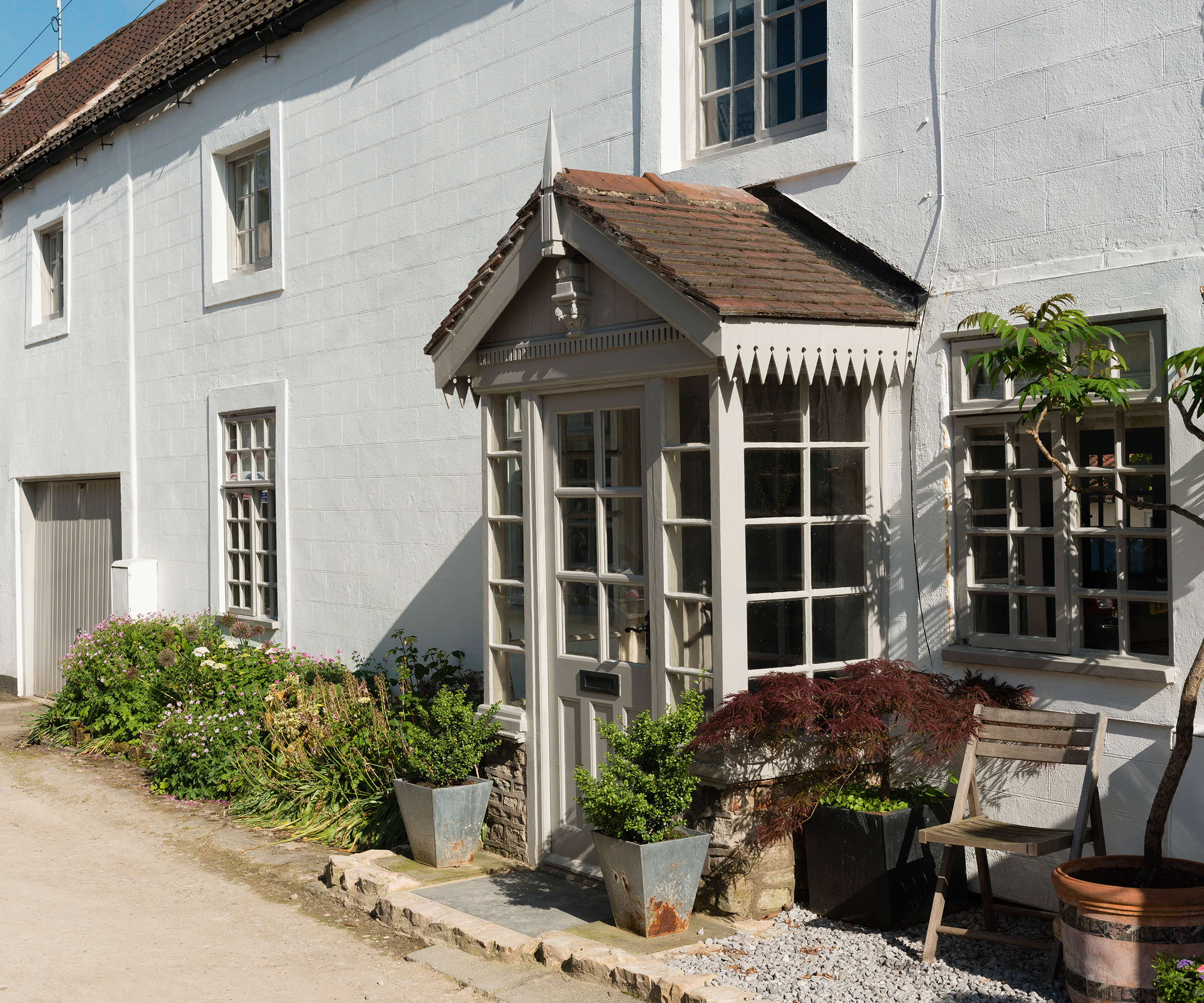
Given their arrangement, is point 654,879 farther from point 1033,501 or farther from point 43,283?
point 43,283

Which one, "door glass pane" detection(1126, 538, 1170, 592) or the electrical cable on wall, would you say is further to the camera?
the electrical cable on wall

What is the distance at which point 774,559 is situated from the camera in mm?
5855

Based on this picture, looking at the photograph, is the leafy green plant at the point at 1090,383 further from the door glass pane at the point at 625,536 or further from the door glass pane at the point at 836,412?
the door glass pane at the point at 625,536

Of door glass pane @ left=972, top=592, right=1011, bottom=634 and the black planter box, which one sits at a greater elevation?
door glass pane @ left=972, top=592, right=1011, bottom=634

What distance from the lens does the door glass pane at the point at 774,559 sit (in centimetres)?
580

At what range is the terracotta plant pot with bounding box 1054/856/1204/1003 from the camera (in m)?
4.26

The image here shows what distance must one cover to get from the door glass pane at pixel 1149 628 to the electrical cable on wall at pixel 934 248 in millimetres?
957

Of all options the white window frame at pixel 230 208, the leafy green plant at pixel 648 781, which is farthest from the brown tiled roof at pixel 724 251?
the white window frame at pixel 230 208

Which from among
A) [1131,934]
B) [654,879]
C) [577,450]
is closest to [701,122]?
[577,450]

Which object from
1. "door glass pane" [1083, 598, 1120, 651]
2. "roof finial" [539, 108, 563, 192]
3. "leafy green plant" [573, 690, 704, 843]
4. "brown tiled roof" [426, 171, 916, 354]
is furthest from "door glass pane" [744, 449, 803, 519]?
"roof finial" [539, 108, 563, 192]

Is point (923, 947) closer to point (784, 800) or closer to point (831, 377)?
point (784, 800)

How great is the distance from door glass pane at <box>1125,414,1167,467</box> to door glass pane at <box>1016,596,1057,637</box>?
0.75 meters

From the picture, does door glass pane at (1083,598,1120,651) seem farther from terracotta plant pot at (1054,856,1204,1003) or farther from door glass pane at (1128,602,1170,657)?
terracotta plant pot at (1054,856,1204,1003)

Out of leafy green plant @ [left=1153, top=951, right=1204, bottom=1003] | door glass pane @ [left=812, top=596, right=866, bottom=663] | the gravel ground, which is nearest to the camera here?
leafy green plant @ [left=1153, top=951, right=1204, bottom=1003]
